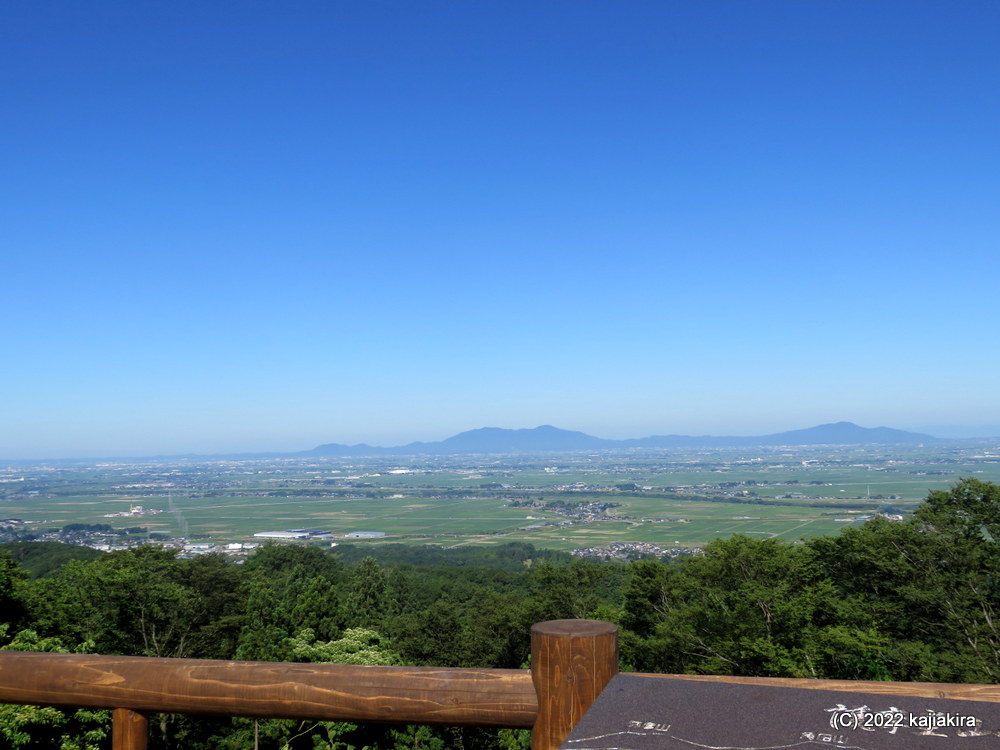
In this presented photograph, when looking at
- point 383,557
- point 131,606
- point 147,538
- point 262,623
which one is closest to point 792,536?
point 383,557

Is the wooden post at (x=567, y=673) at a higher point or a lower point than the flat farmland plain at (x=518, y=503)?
higher

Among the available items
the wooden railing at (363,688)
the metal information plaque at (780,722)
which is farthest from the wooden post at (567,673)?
the metal information plaque at (780,722)

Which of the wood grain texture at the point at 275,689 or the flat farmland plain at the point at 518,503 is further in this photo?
the flat farmland plain at the point at 518,503

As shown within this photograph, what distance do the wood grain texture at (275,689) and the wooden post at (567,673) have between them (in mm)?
57

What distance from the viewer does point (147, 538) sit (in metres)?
69.7

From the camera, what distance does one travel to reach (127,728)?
2.29 m

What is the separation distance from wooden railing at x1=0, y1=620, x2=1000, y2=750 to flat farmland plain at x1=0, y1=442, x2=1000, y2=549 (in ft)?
200

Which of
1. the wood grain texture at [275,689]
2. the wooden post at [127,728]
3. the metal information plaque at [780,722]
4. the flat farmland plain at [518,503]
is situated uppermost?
the metal information plaque at [780,722]

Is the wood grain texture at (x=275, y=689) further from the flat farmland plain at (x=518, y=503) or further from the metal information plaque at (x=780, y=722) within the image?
the flat farmland plain at (x=518, y=503)

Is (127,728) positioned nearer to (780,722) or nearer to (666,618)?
(780,722)

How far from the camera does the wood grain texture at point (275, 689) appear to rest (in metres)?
2.04

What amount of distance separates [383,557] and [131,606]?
43746 mm

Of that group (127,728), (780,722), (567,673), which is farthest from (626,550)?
(780,722)

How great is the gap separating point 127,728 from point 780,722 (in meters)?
2.05
